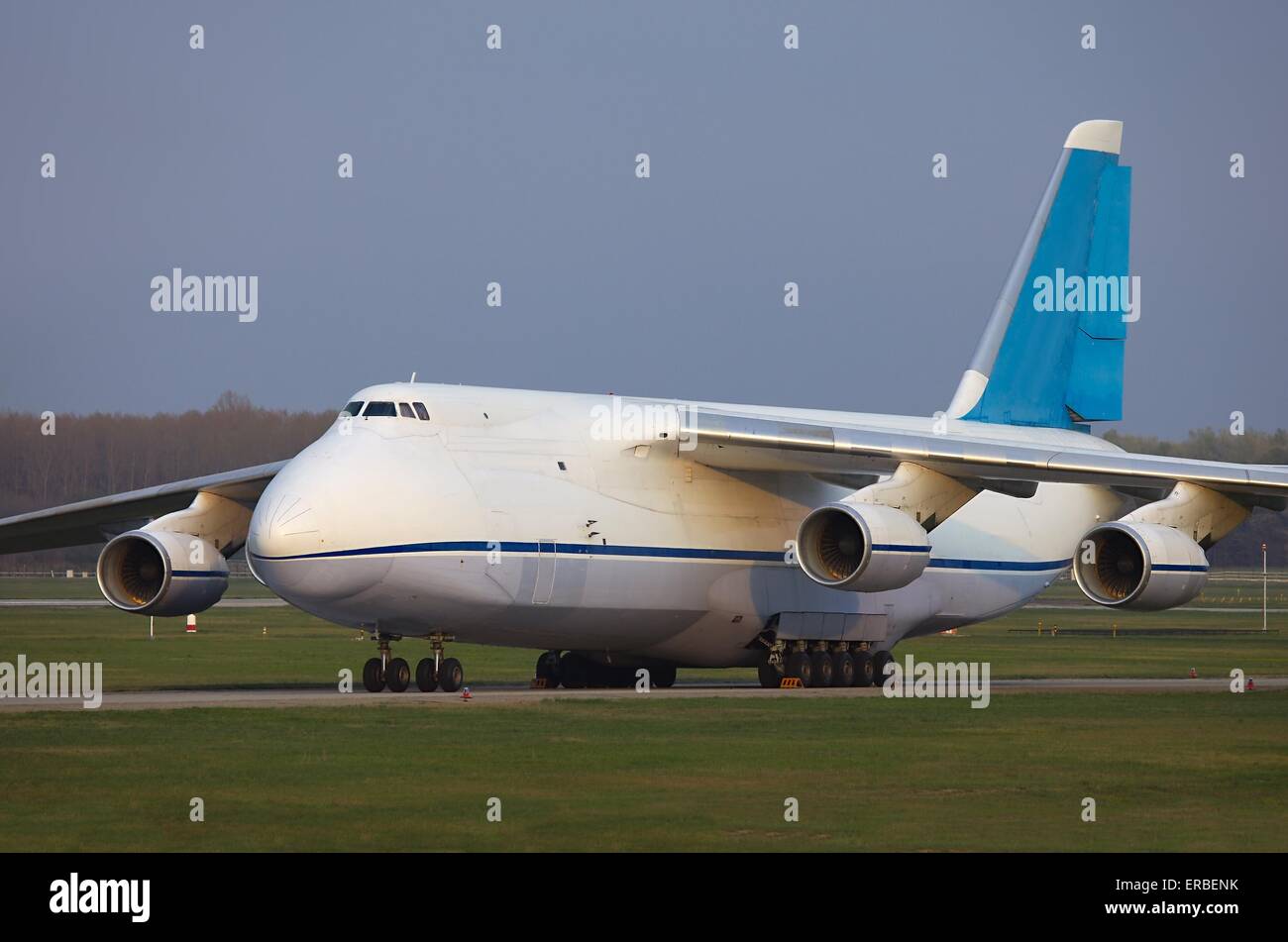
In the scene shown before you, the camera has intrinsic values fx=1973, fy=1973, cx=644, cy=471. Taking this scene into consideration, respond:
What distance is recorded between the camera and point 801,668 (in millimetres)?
25922

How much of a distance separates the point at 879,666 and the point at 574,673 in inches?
165

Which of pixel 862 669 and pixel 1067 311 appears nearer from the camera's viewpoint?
pixel 862 669

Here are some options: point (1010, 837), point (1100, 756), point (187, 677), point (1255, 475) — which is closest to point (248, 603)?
point (187, 677)

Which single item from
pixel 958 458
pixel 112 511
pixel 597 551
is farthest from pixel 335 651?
pixel 958 458

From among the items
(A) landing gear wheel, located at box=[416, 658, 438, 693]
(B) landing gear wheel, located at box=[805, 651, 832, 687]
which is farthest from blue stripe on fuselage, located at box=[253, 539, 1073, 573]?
(A) landing gear wheel, located at box=[416, 658, 438, 693]

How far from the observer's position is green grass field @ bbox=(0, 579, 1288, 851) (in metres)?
12.5

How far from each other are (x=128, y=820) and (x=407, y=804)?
187cm

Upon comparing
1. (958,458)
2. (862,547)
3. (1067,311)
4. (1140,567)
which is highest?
(1067,311)

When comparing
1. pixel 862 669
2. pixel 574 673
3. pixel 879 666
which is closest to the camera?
pixel 574 673

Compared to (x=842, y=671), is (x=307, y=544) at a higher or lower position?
higher

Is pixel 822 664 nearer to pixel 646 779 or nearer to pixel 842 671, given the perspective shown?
pixel 842 671

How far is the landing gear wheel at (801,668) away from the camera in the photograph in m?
25.9

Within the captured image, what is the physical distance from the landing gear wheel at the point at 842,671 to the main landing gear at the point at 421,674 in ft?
18.2
